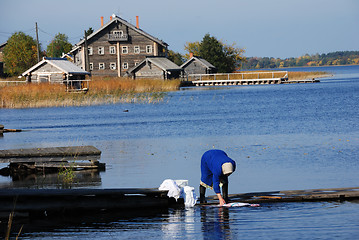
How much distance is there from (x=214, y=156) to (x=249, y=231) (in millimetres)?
1912

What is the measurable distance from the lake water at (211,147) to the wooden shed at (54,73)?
19636 millimetres

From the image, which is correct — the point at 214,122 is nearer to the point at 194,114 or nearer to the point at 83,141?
the point at 194,114

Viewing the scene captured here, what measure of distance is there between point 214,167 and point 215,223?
3.66ft

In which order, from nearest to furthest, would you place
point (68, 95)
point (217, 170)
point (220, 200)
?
point (217, 170) → point (220, 200) → point (68, 95)

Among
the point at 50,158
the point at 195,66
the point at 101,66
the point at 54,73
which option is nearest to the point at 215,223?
the point at 50,158

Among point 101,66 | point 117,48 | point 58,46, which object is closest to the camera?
point 117,48

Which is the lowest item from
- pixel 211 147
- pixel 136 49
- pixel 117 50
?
pixel 211 147

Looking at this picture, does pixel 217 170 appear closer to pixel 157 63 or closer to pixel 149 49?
pixel 157 63

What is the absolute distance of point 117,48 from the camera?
303 feet

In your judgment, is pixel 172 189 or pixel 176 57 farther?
pixel 176 57

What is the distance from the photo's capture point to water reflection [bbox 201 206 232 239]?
11.1m

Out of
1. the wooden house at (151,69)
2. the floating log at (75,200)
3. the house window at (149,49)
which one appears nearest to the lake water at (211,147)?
the floating log at (75,200)

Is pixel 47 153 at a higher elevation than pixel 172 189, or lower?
higher

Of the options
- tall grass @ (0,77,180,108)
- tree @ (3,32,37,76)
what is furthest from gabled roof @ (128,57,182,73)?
tree @ (3,32,37,76)
